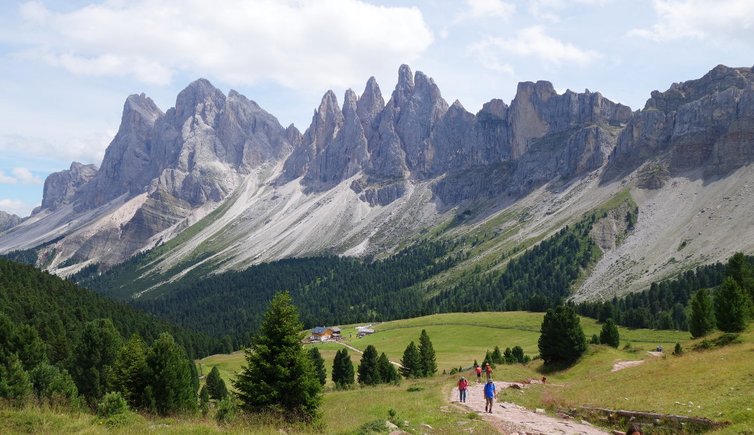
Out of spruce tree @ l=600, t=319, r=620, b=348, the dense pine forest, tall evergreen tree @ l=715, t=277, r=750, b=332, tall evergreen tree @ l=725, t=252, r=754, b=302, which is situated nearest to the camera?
tall evergreen tree @ l=715, t=277, r=750, b=332

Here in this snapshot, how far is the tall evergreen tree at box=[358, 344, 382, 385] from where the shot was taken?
227 ft

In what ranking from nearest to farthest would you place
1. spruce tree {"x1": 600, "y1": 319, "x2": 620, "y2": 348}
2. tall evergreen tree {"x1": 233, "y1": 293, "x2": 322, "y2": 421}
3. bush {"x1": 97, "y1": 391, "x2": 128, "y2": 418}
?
bush {"x1": 97, "y1": 391, "x2": 128, "y2": 418}
tall evergreen tree {"x1": 233, "y1": 293, "x2": 322, "y2": 421}
spruce tree {"x1": 600, "y1": 319, "x2": 620, "y2": 348}

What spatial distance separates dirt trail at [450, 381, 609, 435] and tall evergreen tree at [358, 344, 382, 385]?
116 feet

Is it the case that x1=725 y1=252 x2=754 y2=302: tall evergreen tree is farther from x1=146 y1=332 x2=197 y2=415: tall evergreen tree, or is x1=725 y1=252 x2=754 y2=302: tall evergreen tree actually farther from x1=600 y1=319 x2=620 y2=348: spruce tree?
x1=146 y1=332 x2=197 y2=415: tall evergreen tree

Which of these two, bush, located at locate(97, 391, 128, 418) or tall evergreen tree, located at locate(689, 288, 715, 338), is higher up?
bush, located at locate(97, 391, 128, 418)

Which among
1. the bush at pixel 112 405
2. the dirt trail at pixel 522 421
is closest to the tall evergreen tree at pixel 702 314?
the dirt trail at pixel 522 421

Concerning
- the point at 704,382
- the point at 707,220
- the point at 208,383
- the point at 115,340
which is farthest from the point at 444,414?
the point at 707,220

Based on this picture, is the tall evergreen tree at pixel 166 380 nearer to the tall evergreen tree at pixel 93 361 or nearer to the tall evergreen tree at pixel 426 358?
the tall evergreen tree at pixel 93 361

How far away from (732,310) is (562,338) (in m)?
17.3

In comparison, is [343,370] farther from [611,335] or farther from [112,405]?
[112,405]

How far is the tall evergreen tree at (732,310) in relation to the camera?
5194 cm

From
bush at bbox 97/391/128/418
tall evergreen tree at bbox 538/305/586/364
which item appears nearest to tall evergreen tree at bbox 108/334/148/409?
bush at bbox 97/391/128/418

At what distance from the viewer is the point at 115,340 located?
5409 cm

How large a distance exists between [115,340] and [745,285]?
251 feet
